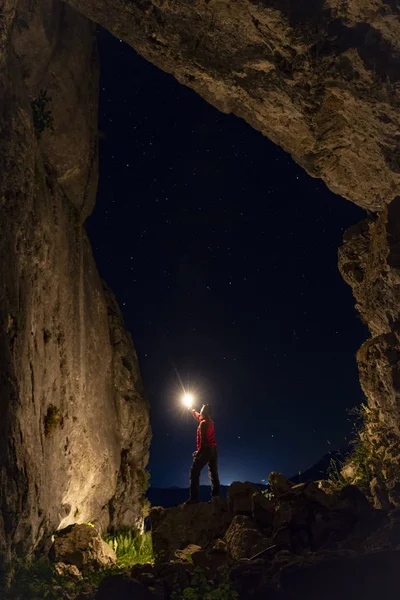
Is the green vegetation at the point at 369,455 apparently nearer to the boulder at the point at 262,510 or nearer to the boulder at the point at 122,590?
the boulder at the point at 262,510

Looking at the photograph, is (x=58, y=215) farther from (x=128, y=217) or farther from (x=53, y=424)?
(x=128, y=217)

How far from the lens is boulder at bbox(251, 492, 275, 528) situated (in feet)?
24.4

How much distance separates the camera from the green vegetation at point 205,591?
506 centimetres

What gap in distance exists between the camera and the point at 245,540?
21.9 feet

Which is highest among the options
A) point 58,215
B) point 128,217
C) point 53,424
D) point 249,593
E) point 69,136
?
point 128,217

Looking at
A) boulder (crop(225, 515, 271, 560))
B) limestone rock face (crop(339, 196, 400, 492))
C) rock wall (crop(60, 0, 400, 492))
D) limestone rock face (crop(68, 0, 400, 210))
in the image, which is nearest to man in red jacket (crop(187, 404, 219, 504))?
A: boulder (crop(225, 515, 271, 560))

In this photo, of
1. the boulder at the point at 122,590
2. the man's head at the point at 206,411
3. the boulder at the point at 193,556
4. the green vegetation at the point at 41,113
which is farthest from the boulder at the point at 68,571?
the green vegetation at the point at 41,113

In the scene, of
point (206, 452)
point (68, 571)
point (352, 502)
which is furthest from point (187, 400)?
point (352, 502)

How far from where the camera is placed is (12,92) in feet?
26.5

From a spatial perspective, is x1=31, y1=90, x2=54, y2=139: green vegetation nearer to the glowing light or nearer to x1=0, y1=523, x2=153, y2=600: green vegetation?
the glowing light

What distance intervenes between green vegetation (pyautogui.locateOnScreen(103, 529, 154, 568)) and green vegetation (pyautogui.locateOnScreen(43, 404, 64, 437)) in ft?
11.2

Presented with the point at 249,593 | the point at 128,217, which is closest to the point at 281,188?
the point at 128,217

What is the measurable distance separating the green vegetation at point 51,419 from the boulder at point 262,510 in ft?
11.9

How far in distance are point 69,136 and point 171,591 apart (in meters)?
9.03
